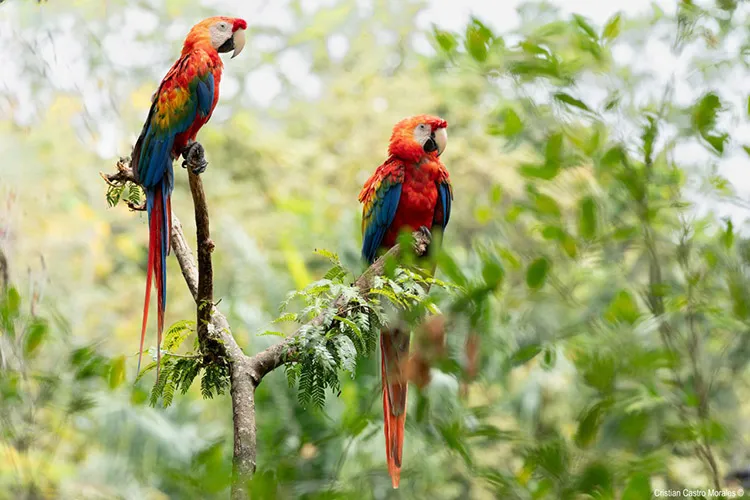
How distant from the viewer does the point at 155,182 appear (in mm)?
1345

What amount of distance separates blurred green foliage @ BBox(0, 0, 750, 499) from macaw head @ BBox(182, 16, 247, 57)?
0.72 feet

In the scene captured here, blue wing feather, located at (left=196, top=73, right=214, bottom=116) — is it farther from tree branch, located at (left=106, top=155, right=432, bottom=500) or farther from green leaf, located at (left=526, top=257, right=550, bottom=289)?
green leaf, located at (left=526, top=257, right=550, bottom=289)

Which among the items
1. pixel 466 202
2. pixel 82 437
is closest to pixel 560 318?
pixel 82 437

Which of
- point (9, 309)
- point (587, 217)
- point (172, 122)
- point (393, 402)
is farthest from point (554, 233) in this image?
point (393, 402)

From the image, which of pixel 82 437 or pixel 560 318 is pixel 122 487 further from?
pixel 560 318

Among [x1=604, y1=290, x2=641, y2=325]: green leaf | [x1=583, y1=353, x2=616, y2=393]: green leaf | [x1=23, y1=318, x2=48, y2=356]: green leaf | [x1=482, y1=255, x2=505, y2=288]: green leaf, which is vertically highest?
[x1=23, y1=318, x2=48, y2=356]: green leaf

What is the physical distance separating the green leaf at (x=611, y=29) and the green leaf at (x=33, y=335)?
0.86m

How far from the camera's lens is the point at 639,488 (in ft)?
1.81

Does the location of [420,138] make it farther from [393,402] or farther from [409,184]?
[393,402]

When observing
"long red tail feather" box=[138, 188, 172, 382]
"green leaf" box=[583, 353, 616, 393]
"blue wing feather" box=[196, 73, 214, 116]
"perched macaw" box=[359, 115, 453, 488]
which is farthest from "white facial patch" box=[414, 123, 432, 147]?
"green leaf" box=[583, 353, 616, 393]

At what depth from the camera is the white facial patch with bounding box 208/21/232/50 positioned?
60.3 inches

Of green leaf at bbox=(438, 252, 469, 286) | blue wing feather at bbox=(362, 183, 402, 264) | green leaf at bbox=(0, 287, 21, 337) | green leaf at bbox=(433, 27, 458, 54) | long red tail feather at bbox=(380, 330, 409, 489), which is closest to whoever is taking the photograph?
green leaf at bbox=(438, 252, 469, 286)

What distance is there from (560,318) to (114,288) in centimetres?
544

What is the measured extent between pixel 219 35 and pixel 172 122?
0.82 feet
